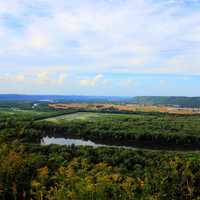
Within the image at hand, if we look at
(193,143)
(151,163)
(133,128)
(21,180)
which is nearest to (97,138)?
(133,128)

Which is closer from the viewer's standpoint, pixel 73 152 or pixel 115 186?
pixel 115 186

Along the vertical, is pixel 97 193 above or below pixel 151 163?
above

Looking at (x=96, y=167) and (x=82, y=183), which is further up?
(x=82, y=183)

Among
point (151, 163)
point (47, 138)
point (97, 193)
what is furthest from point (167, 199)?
point (47, 138)

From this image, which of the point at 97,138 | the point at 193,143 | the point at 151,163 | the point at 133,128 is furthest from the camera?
the point at 133,128

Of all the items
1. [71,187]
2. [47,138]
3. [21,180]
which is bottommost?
[47,138]

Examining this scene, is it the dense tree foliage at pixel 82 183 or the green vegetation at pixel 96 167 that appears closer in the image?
the dense tree foliage at pixel 82 183

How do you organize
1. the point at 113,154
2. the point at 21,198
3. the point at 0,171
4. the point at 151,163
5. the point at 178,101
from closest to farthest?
the point at 0,171 → the point at 21,198 → the point at 151,163 → the point at 113,154 → the point at 178,101

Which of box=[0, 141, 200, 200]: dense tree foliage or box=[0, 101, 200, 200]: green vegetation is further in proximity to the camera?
box=[0, 101, 200, 200]: green vegetation

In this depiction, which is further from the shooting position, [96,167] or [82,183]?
[96,167]

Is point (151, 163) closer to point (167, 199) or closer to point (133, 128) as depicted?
point (167, 199)
